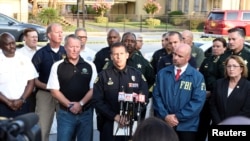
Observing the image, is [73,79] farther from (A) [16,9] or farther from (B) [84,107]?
(A) [16,9]

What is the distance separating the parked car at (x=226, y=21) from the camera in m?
24.1

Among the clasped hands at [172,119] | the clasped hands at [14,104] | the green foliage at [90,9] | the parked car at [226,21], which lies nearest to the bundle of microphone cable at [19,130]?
the clasped hands at [172,119]

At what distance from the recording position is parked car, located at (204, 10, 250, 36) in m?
24.1

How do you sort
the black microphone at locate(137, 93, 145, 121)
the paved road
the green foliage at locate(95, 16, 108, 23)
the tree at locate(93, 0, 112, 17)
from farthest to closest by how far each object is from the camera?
the tree at locate(93, 0, 112, 17), the green foliage at locate(95, 16, 108, 23), the paved road, the black microphone at locate(137, 93, 145, 121)

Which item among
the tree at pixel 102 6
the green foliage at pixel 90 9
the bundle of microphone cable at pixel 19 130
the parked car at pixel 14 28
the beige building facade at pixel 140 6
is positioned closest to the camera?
the bundle of microphone cable at pixel 19 130

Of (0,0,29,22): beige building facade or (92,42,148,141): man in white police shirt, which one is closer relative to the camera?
(92,42,148,141): man in white police shirt

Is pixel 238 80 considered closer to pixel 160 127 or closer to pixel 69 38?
pixel 69 38

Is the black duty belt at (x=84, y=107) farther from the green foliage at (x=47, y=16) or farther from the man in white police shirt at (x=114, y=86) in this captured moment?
the green foliage at (x=47, y=16)

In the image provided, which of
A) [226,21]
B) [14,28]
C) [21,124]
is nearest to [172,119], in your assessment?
[21,124]

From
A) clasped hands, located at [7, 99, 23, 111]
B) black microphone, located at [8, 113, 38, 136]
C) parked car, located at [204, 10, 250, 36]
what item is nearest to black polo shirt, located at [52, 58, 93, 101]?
clasped hands, located at [7, 99, 23, 111]

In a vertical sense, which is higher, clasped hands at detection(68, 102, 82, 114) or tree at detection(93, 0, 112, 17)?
tree at detection(93, 0, 112, 17)

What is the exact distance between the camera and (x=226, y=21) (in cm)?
2423

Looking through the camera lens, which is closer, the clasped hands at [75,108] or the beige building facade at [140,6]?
the clasped hands at [75,108]

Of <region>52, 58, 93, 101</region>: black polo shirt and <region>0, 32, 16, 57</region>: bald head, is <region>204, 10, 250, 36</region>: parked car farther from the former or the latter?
<region>0, 32, 16, 57</region>: bald head
